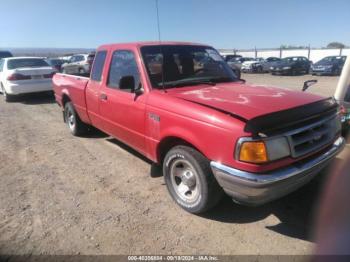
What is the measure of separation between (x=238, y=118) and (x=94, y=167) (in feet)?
9.54

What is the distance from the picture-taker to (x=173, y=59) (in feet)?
13.8

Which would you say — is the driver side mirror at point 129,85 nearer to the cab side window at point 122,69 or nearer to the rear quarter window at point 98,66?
the cab side window at point 122,69

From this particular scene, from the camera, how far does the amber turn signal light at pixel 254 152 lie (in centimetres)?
258

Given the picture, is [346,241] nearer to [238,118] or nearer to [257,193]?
[257,193]

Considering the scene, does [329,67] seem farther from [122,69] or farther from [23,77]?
[122,69]

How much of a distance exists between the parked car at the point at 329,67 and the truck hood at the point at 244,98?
74.7 feet

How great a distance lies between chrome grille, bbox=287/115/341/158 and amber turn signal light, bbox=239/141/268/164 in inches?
12.6

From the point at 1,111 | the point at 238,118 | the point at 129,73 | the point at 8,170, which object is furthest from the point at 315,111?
the point at 1,111

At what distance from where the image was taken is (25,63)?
36.5 feet

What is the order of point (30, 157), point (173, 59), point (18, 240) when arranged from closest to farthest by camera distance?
point (18, 240) < point (173, 59) < point (30, 157)

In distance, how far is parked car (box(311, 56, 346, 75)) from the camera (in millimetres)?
23277

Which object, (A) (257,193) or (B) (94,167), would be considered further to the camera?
(B) (94,167)

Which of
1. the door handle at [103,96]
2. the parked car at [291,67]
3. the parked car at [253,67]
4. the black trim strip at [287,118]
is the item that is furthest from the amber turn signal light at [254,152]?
the parked car at [253,67]

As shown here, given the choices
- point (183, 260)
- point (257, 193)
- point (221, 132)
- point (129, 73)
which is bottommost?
point (183, 260)
